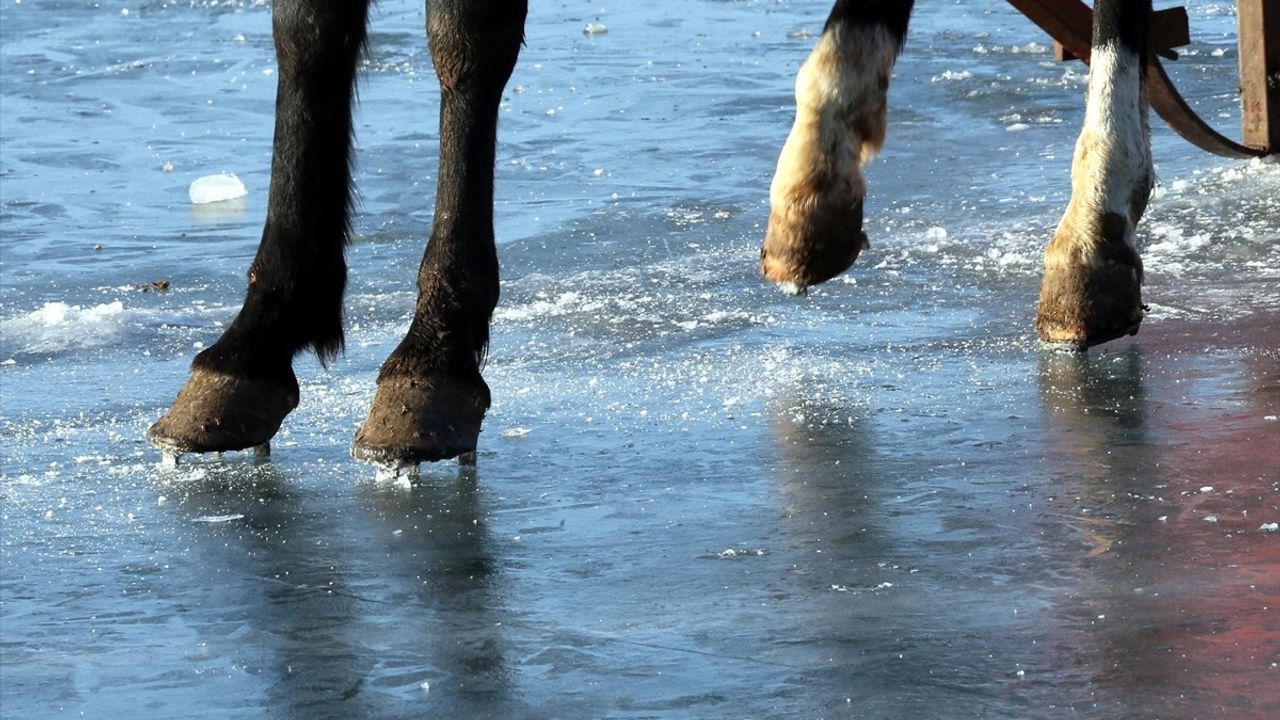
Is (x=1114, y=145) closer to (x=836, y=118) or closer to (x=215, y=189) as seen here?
(x=836, y=118)

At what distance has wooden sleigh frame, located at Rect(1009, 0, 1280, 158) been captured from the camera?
5254mm

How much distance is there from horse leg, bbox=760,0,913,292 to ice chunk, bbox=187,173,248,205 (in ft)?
8.77

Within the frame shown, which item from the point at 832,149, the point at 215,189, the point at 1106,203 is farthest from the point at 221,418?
the point at 215,189

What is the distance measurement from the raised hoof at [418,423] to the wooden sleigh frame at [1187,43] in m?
2.22

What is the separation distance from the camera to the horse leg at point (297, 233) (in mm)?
3590

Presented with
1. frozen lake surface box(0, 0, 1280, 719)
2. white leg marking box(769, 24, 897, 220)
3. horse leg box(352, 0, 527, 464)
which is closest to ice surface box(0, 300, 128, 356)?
frozen lake surface box(0, 0, 1280, 719)

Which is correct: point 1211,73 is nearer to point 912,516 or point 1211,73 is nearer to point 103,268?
point 103,268

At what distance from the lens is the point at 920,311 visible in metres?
4.44

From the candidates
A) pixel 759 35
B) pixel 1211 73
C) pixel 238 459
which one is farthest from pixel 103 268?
pixel 759 35

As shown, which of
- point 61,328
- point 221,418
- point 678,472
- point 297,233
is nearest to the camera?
point 678,472

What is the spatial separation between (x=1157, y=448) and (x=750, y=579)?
87 cm

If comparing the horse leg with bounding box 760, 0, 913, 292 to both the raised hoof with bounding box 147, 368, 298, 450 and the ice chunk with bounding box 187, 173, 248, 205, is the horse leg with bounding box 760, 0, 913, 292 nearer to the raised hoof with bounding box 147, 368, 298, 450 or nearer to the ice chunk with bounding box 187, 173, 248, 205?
the raised hoof with bounding box 147, 368, 298, 450

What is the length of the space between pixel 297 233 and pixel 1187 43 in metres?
2.53

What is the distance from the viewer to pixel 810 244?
4.01m
